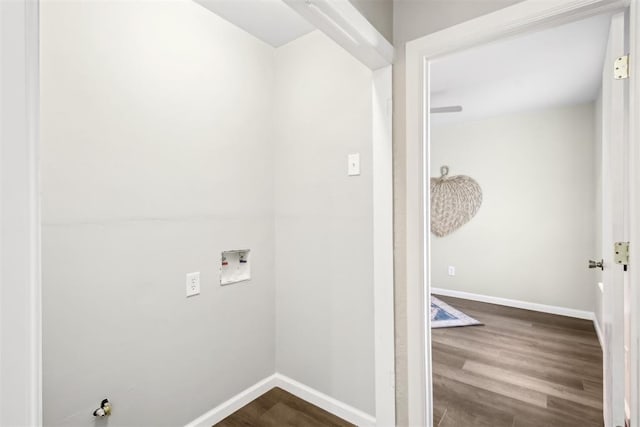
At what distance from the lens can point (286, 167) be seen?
2.15 m

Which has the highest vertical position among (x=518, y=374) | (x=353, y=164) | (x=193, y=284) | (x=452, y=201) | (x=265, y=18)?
(x=265, y=18)

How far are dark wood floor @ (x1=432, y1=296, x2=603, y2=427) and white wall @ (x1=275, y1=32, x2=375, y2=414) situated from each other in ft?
2.41

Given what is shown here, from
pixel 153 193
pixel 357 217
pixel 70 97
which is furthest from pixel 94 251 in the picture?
pixel 357 217

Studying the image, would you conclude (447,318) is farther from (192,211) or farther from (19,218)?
(19,218)

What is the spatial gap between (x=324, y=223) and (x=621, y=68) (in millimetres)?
1496

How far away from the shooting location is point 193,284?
5.72 feet

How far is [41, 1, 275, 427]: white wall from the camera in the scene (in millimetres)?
1298

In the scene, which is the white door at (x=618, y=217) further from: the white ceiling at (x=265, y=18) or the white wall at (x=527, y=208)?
the white wall at (x=527, y=208)

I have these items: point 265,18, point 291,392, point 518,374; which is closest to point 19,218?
point 265,18

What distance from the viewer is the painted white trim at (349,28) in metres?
1.14

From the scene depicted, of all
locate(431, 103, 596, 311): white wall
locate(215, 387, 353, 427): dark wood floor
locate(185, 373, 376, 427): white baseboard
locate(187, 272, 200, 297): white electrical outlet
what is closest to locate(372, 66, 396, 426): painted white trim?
locate(185, 373, 376, 427): white baseboard

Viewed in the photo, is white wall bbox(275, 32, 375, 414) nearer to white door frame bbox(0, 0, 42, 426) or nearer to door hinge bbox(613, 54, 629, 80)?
door hinge bbox(613, 54, 629, 80)

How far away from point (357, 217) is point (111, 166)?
127 cm

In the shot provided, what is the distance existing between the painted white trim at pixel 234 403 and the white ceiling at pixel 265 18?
2.31m
